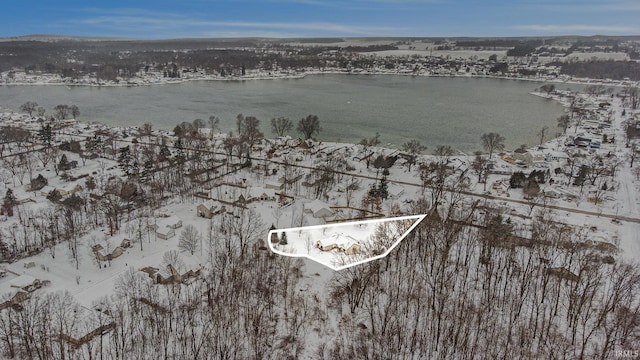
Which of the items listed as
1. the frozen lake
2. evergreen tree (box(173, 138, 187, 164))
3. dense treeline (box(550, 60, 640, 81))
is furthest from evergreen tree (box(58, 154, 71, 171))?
dense treeline (box(550, 60, 640, 81))

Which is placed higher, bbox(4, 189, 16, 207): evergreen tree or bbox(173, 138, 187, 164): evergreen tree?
bbox(173, 138, 187, 164): evergreen tree

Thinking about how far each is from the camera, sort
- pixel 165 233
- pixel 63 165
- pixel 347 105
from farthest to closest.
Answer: pixel 347 105 → pixel 63 165 → pixel 165 233

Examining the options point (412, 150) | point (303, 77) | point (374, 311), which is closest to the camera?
point (374, 311)

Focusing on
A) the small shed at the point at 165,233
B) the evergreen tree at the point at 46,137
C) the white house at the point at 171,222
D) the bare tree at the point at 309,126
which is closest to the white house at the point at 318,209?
the white house at the point at 171,222

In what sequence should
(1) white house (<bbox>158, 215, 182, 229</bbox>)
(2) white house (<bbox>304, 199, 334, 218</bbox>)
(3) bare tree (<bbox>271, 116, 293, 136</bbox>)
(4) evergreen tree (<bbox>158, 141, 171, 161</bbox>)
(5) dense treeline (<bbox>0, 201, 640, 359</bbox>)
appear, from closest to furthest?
1. (5) dense treeline (<bbox>0, 201, 640, 359</bbox>)
2. (1) white house (<bbox>158, 215, 182, 229</bbox>)
3. (2) white house (<bbox>304, 199, 334, 218</bbox>)
4. (4) evergreen tree (<bbox>158, 141, 171, 161</bbox>)
5. (3) bare tree (<bbox>271, 116, 293, 136</bbox>)

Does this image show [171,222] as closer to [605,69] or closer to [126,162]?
[126,162]

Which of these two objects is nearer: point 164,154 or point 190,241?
point 190,241

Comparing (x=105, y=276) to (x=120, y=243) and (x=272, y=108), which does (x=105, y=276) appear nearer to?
(x=120, y=243)

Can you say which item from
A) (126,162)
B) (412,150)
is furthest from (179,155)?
(412,150)

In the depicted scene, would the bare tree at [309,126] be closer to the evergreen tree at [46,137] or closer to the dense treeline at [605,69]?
the evergreen tree at [46,137]

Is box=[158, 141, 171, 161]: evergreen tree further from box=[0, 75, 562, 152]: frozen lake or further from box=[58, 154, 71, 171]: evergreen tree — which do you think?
box=[0, 75, 562, 152]: frozen lake

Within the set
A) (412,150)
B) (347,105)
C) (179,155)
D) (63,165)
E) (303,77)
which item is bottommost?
(63,165)

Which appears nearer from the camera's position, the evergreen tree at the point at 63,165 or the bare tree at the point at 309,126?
the evergreen tree at the point at 63,165

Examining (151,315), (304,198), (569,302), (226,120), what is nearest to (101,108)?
(226,120)
